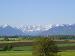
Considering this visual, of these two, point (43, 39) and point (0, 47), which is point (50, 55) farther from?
point (0, 47)

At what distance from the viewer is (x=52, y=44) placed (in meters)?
53.7

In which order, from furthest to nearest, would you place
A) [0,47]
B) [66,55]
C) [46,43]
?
[0,47]
[66,55]
[46,43]

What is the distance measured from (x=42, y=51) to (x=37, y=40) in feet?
7.29

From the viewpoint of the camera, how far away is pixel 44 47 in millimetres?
53500

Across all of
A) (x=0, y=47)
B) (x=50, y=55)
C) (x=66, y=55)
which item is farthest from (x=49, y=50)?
(x=0, y=47)

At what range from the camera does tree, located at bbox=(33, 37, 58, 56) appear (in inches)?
2101

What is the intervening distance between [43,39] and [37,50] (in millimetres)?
2286

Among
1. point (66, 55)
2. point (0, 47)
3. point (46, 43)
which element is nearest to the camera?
point (46, 43)

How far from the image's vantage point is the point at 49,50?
177 feet

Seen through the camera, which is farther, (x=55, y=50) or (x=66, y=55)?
(x=66, y=55)

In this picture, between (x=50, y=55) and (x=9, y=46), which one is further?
(x=9, y=46)

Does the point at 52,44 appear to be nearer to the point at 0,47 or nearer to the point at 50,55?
the point at 50,55

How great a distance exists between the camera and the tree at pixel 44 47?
2101 inches

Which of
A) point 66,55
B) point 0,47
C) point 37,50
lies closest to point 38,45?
point 37,50
